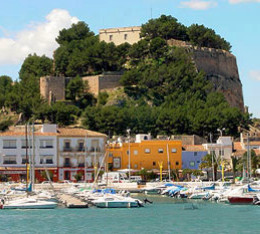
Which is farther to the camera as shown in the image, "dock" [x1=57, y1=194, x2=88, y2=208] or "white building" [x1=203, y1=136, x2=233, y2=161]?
"white building" [x1=203, y1=136, x2=233, y2=161]

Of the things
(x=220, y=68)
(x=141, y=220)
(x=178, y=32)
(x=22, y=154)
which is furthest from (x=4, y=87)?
(x=141, y=220)

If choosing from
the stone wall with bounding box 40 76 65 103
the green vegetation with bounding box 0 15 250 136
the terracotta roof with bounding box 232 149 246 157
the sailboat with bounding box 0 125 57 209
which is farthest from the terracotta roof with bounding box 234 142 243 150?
the sailboat with bounding box 0 125 57 209

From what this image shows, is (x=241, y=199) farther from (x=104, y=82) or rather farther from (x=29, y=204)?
(x=104, y=82)

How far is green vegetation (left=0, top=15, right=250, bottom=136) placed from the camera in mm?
109375

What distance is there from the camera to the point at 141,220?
56.2m

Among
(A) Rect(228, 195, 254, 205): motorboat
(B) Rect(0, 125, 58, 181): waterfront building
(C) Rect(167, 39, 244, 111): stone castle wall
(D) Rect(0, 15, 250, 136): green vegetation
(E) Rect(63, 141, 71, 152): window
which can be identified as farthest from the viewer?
(C) Rect(167, 39, 244, 111): stone castle wall

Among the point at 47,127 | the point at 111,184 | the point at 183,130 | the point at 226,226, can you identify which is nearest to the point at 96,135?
the point at 47,127

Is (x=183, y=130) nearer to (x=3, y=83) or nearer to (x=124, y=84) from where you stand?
(x=124, y=84)

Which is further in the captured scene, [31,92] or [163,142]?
[31,92]

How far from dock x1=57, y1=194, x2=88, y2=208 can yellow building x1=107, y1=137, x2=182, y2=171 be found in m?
23.8

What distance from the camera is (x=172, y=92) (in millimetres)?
117938

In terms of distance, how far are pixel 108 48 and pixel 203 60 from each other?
1390cm

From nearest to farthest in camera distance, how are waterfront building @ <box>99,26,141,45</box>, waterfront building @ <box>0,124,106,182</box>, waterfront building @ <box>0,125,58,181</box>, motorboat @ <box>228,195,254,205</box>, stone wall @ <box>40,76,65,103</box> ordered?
motorboat @ <box>228,195,254,205</box>
waterfront building @ <box>0,125,58,181</box>
waterfront building @ <box>0,124,106,182</box>
stone wall @ <box>40,76,65,103</box>
waterfront building @ <box>99,26,141,45</box>

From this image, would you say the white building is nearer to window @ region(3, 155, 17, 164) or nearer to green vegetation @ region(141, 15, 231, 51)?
window @ region(3, 155, 17, 164)
